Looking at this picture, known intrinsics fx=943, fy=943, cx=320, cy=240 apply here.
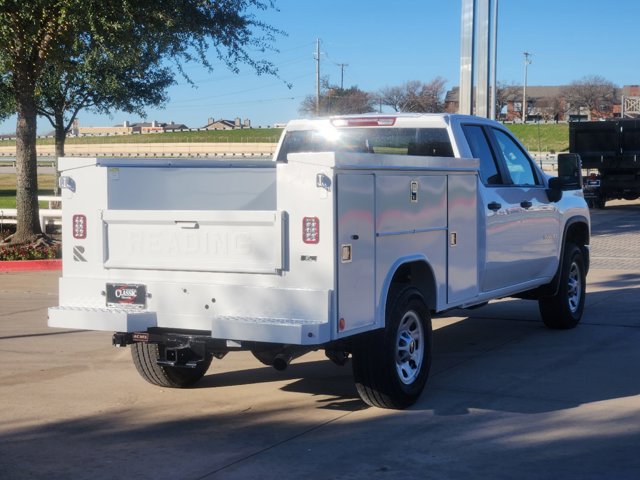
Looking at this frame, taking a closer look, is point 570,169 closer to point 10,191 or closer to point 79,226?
point 79,226

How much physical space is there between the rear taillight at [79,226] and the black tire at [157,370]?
1065 mm

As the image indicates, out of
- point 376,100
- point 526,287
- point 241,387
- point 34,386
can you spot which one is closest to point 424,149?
point 526,287

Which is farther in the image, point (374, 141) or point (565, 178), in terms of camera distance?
point (565, 178)

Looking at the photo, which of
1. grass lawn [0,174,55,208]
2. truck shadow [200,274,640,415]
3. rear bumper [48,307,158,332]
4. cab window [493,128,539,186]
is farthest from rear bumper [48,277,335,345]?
grass lawn [0,174,55,208]

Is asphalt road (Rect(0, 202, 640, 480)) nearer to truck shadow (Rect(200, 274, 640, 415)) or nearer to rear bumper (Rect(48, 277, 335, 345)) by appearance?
truck shadow (Rect(200, 274, 640, 415))

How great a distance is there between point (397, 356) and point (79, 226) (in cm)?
249

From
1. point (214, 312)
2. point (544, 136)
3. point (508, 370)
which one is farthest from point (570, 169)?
point (544, 136)

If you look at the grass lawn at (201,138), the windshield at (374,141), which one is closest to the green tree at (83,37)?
the windshield at (374,141)

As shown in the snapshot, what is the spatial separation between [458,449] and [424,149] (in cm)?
316

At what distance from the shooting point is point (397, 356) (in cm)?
682

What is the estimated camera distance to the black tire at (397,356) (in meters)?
6.62

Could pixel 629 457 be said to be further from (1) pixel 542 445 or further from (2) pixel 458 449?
(2) pixel 458 449

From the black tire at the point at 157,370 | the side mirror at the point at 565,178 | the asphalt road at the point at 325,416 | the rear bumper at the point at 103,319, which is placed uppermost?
the side mirror at the point at 565,178

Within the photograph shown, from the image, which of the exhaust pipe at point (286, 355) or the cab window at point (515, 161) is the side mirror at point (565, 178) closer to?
the cab window at point (515, 161)
